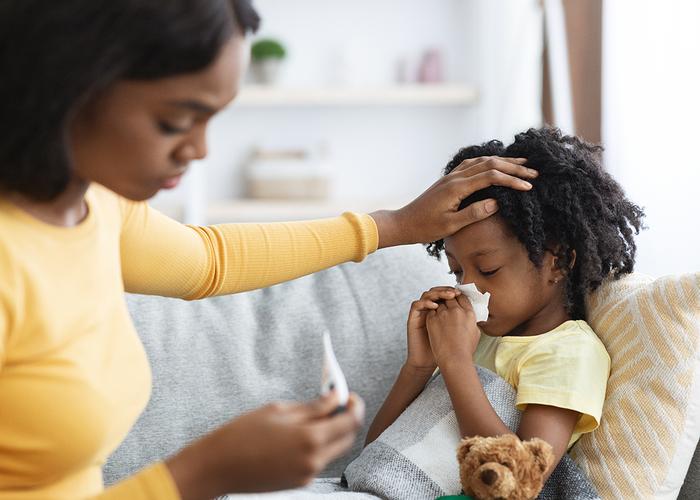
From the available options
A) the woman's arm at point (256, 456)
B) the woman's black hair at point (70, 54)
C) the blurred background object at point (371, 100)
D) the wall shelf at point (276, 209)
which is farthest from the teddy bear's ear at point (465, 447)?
the wall shelf at point (276, 209)

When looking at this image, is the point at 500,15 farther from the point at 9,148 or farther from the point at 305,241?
the point at 9,148

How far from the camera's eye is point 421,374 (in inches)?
59.9

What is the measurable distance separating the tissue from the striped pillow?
0.75 ft

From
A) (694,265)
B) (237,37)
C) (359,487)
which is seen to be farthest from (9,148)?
(694,265)

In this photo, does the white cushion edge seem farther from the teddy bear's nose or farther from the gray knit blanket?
Answer: the teddy bear's nose

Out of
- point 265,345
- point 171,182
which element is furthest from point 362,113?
point 171,182

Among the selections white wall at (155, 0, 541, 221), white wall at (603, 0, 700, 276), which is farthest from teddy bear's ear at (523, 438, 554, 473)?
white wall at (155, 0, 541, 221)

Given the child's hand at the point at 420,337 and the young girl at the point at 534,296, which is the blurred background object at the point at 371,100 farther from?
the child's hand at the point at 420,337

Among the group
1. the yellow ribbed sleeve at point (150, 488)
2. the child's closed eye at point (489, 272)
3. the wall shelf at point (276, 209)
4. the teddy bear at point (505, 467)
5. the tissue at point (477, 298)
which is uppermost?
the yellow ribbed sleeve at point (150, 488)

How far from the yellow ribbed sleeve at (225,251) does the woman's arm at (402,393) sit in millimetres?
240

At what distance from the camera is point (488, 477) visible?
3.79ft

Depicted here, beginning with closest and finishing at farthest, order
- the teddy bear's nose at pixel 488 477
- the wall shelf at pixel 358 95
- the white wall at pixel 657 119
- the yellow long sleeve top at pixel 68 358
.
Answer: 1. the yellow long sleeve top at pixel 68 358
2. the teddy bear's nose at pixel 488 477
3. the white wall at pixel 657 119
4. the wall shelf at pixel 358 95

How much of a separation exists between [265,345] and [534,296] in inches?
20.9

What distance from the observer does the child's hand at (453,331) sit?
4.67 ft
